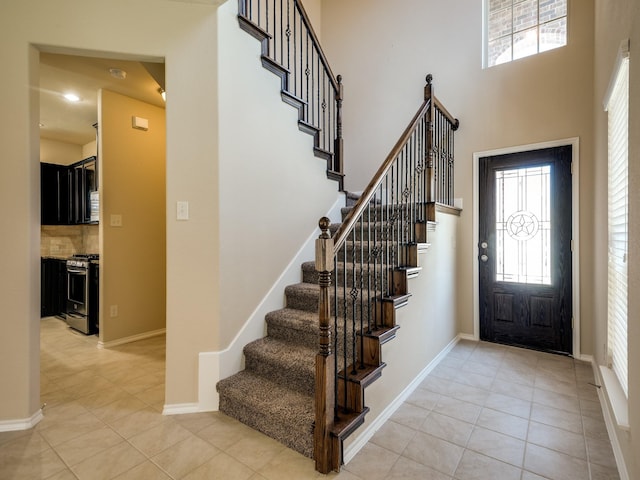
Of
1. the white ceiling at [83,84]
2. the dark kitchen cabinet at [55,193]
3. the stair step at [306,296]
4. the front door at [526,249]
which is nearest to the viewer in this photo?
the stair step at [306,296]

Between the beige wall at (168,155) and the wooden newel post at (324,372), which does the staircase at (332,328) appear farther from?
the beige wall at (168,155)

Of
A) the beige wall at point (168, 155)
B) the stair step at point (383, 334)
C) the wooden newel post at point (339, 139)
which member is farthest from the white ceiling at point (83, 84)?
the stair step at point (383, 334)

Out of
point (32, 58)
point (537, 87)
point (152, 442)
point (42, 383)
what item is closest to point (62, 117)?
point (32, 58)

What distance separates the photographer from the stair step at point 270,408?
1.74 metres

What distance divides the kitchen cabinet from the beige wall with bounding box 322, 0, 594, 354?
3680 mm

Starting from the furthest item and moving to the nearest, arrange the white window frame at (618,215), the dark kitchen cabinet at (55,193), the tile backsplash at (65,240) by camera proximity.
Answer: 1. the tile backsplash at (65,240)
2. the dark kitchen cabinet at (55,193)
3. the white window frame at (618,215)

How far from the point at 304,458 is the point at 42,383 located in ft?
7.86

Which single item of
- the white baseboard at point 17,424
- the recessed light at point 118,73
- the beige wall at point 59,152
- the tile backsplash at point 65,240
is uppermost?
the recessed light at point 118,73

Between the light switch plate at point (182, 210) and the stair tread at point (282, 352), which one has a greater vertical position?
the light switch plate at point (182, 210)

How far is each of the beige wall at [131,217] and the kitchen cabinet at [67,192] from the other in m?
1.14

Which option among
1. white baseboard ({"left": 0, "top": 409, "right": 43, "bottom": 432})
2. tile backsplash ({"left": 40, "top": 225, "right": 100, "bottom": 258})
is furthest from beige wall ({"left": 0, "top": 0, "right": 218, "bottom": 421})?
tile backsplash ({"left": 40, "top": 225, "right": 100, "bottom": 258})

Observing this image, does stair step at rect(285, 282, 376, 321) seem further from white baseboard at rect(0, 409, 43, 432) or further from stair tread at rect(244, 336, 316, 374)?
white baseboard at rect(0, 409, 43, 432)

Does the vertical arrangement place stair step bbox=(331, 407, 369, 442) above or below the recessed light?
below

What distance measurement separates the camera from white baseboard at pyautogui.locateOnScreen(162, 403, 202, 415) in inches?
83.5
